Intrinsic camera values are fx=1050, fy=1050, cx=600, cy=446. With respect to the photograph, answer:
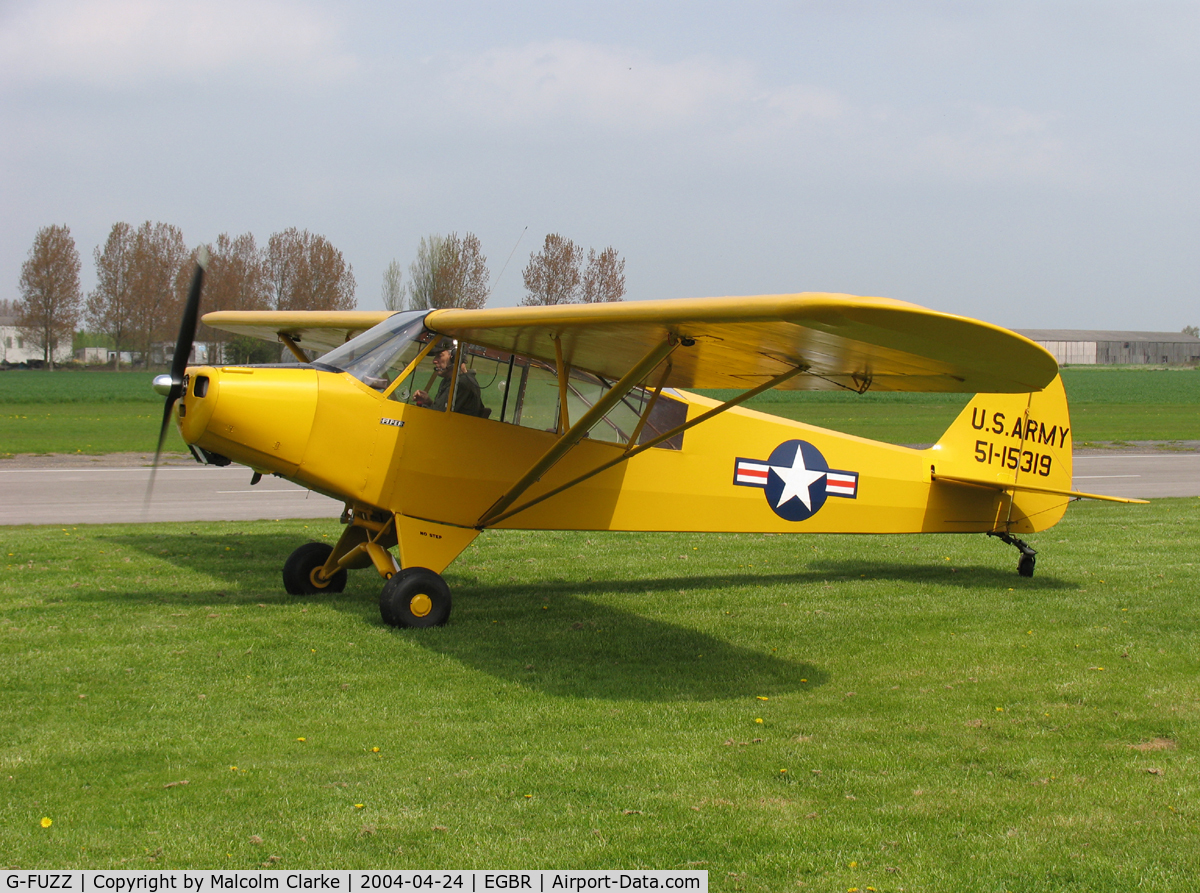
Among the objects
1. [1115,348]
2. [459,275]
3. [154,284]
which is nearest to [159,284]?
[154,284]

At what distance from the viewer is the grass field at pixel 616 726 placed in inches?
172

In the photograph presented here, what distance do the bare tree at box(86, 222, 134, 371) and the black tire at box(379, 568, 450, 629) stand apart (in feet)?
299

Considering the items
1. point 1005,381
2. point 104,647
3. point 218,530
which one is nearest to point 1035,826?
point 1005,381

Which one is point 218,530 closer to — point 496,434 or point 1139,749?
point 496,434

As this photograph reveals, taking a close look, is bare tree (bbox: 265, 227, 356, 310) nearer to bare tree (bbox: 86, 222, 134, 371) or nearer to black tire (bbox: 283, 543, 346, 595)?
bare tree (bbox: 86, 222, 134, 371)

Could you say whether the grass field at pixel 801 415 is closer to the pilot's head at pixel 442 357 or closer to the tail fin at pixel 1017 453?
the tail fin at pixel 1017 453

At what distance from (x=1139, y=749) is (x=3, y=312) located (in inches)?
7492

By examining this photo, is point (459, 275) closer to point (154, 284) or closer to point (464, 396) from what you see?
point (464, 396)

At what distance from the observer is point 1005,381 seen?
7113 mm

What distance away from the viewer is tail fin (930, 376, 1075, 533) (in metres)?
11.4

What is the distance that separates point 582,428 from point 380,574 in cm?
217

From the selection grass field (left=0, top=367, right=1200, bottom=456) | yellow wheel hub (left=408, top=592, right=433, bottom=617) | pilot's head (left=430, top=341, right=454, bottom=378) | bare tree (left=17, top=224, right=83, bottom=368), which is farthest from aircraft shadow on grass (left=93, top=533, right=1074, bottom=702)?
bare tree (left=17, top=224, right=83, bottom=368)

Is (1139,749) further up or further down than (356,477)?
further down

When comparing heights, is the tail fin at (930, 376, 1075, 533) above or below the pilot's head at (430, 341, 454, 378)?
below
